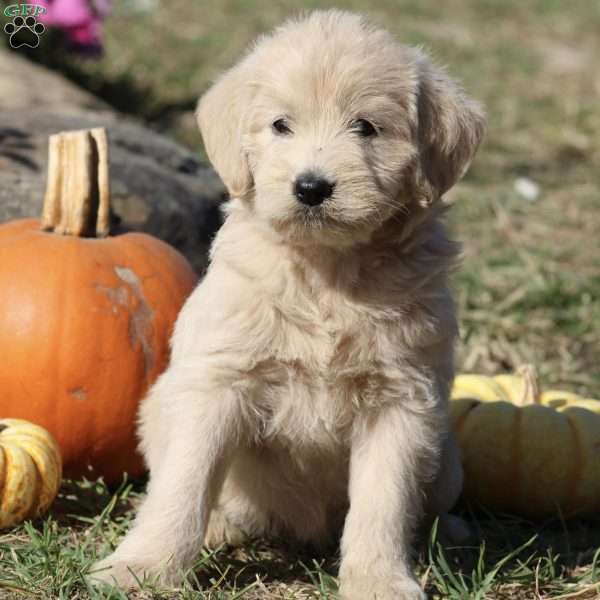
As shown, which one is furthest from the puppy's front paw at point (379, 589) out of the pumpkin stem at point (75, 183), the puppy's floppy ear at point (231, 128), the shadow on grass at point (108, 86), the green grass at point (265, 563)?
the shadow on grass at point (108, 86)

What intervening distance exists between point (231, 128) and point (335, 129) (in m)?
0.38

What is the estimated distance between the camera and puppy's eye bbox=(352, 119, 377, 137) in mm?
3277

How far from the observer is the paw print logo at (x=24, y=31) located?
8.24 metres

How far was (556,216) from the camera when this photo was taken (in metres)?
8.24

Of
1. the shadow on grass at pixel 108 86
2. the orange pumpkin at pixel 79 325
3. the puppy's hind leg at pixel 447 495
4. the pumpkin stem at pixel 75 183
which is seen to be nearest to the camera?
the puppy's hind leg at pixel 447 495

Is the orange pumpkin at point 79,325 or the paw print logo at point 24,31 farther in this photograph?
the paw print logo at point 24,31

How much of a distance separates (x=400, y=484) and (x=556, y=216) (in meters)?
5.34

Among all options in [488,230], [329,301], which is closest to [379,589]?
[329,301]

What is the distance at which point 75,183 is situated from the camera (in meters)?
4.40

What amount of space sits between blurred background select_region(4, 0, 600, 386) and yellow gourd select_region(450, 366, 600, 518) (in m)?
1.18

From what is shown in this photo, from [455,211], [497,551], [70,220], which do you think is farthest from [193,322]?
[455,211]

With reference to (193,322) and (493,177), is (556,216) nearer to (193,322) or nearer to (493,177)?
(493,177)

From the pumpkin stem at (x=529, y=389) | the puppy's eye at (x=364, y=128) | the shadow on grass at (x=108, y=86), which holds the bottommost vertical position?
the pumpkin stem at (x=529, y=389)

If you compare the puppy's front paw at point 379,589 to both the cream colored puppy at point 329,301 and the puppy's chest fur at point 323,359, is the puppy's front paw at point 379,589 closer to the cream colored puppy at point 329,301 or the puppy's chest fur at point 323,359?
the cream colored puppy at point 329,301
